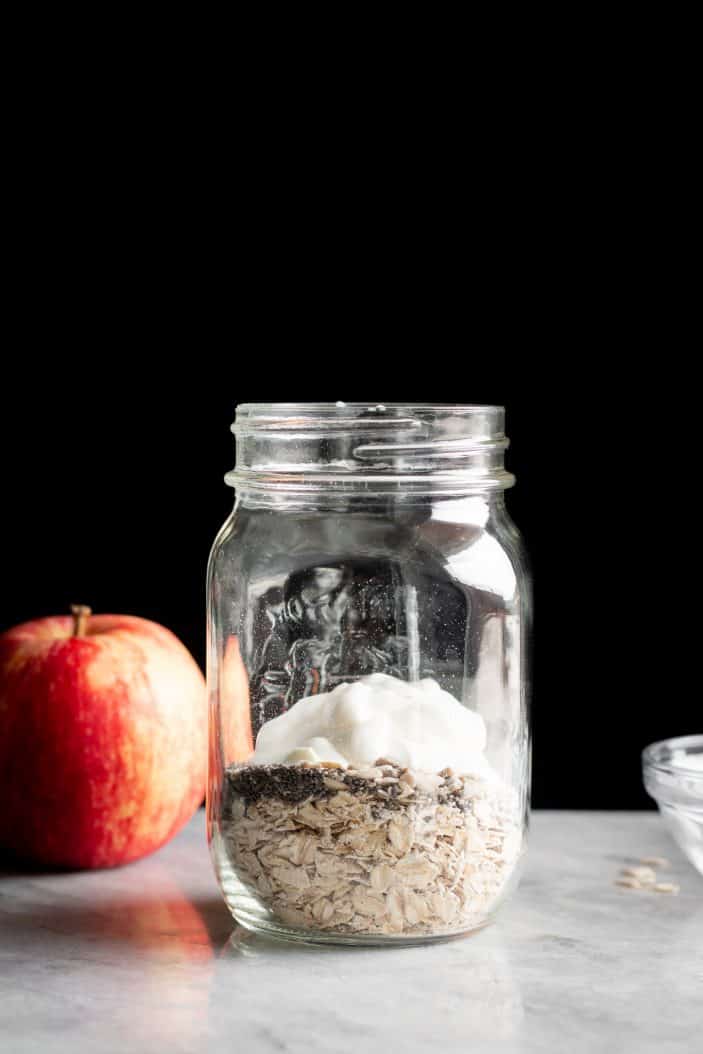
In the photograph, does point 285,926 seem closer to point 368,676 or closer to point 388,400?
point 368,676

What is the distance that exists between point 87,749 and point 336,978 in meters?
0.35

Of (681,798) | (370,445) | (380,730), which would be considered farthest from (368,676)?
(681,798)

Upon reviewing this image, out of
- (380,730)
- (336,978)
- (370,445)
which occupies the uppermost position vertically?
(370,445)

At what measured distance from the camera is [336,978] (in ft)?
3.22

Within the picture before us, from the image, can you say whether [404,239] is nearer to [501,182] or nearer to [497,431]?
[501,182]

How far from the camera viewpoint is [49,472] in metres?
1.58

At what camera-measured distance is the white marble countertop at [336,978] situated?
0.89 metres

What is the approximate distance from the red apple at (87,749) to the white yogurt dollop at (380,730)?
8.9 inches

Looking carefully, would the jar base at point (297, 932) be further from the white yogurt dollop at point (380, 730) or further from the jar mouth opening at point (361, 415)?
the jar mouth opening at point (361, 415)

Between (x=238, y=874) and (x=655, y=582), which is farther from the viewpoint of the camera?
(x=655, y=582)

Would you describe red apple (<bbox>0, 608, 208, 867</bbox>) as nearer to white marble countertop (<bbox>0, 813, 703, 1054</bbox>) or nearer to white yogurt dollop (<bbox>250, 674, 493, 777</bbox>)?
white marble countertop (<bbox>0, 813, 703, 1054</bbox>)

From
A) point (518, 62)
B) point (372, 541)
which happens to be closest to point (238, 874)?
point (372, 541)

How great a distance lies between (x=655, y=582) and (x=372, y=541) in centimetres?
64

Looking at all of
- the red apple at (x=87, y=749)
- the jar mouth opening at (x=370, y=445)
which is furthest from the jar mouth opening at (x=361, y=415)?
the red apple at (x=87, y=749)
